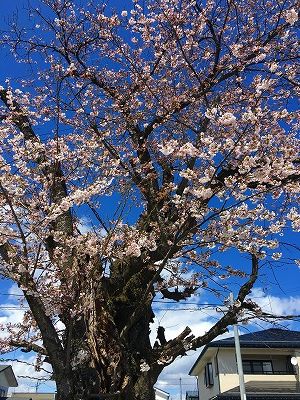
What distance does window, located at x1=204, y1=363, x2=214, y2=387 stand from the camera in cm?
2030

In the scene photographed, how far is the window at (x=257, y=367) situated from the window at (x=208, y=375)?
198 cm

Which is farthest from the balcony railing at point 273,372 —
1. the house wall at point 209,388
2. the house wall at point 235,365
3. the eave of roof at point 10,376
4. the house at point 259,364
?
the eave of roof at point 10,376

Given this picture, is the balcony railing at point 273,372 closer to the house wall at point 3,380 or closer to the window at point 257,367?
the window at point 257,367

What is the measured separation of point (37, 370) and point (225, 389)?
50.1 feet

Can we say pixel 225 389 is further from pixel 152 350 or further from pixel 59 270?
pixel 59 270

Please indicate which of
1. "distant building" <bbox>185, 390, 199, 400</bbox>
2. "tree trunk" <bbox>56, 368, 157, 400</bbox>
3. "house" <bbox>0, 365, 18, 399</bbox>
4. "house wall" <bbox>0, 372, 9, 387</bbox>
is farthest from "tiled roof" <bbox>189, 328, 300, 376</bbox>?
"house wall" <bbox>0, 372, 9, 387</bbox>

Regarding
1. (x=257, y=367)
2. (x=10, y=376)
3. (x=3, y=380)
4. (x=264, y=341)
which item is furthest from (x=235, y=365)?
(x=10, y=376)

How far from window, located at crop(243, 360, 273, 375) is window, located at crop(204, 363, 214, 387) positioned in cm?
198

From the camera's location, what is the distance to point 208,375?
20.8m

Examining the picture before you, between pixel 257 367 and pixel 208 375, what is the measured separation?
2779mm

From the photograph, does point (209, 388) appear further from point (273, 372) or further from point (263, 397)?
point (263, 397)

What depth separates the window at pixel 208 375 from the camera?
66.6ft

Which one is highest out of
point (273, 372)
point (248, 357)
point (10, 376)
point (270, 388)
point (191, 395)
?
point (10, 376)

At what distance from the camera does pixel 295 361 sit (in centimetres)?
1825
